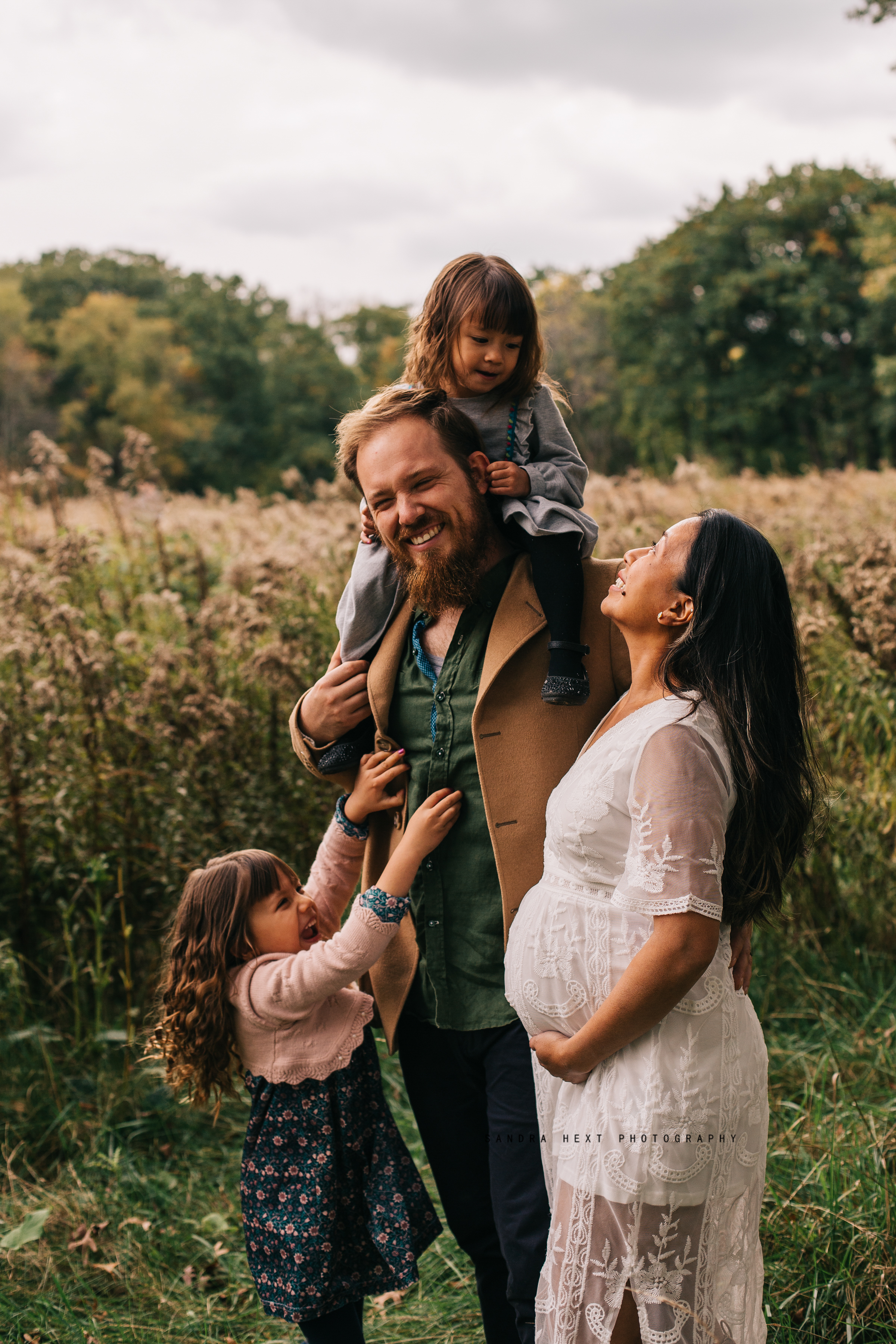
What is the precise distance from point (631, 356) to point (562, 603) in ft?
142

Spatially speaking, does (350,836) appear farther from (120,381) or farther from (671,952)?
(120,381)

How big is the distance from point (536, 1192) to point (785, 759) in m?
1.09

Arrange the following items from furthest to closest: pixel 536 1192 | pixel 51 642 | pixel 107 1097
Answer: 1. pixel 51 642
2. pixel 107 1097
3. pixel 536 1192

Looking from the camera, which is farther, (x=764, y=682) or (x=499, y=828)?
(x=499, y=828)

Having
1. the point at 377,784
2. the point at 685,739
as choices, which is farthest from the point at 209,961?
the point at 685,739

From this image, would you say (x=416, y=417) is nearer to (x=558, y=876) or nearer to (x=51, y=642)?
(x=558, y=876)

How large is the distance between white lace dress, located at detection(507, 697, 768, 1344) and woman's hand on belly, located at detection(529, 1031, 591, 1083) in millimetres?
23

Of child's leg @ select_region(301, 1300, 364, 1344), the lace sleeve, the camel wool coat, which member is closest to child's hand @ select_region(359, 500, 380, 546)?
the camel wool coat

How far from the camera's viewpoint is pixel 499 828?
7.15ft

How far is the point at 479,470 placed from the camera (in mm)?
2436

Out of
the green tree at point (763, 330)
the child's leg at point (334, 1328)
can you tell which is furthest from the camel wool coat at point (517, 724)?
the green tree at point (763, 330)

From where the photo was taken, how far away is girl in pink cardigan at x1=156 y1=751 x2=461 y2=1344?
2293mm

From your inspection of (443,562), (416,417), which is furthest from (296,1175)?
(416,417)

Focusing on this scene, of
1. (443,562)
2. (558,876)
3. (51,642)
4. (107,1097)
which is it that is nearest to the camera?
(558,876)
